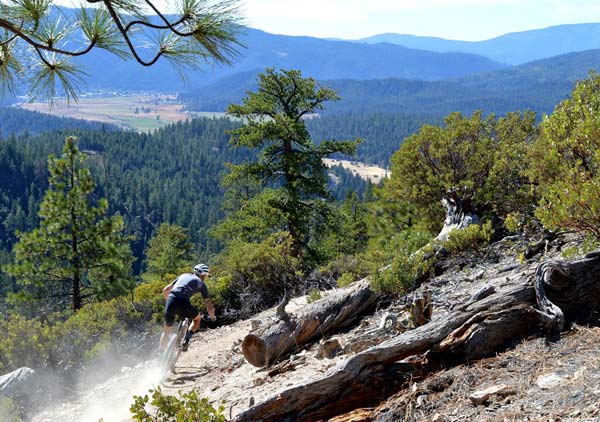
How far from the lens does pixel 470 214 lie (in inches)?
398

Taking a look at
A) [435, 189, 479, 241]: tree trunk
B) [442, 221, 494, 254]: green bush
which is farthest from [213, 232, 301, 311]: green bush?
[442, 221, 494, 254]: green bush

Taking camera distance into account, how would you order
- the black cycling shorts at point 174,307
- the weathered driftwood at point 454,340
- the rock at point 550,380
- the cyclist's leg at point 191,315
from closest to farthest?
the rock at point 550,380 → the weathered driftwood at point 454,340 → the black cycling shorts at point 174,307 → the cyclist's leg at point 191,315

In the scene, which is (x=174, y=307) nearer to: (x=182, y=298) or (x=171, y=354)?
(x=182, y=298)

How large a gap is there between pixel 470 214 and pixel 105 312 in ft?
24.1

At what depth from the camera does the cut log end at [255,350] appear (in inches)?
241

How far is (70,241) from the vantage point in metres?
14.3

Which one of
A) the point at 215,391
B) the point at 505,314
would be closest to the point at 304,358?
the point at 215,391

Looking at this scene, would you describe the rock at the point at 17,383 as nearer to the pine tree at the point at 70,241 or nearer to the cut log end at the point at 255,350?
the cut log end at the point at 255,350

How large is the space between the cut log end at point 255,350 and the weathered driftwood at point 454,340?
6.73 feet

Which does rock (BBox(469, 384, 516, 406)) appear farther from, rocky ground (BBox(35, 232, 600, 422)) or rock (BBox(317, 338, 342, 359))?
rock (BBox(317, 338, 342, 359))

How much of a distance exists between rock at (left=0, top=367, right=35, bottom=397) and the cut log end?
3.41 meters

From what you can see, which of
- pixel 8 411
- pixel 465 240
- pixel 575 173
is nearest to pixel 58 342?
pixel 8 411

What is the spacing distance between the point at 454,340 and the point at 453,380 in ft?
1.34

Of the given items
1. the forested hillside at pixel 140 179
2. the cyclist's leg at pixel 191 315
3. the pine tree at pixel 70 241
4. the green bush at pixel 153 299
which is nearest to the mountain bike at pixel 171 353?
the cyclist's leg at pixel 191 315
